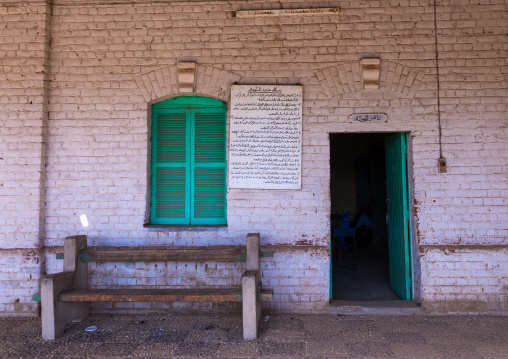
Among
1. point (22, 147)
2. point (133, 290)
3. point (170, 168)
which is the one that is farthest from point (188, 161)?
point (22, 147)

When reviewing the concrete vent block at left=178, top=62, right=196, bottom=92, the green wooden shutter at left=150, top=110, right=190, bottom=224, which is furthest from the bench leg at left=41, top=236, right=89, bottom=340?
the concrete vent block at left=178, top=62, right=196, bottom=92

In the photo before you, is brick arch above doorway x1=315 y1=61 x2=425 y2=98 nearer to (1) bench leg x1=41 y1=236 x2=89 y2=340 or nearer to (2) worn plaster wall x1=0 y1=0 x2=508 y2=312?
(2) worn plaster wall x1=0 y1=0 x2=508 y2=312

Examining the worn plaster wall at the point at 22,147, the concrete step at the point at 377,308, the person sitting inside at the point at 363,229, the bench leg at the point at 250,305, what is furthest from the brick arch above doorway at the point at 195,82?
the person sitting inside at the point at 363,229

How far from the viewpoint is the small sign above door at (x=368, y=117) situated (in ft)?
15.7

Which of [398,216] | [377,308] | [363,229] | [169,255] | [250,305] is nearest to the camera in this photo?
[250,305]

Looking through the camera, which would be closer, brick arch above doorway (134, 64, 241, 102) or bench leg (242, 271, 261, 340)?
bench leg (242, 271, 261, 340)

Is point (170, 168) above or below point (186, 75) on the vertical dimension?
below

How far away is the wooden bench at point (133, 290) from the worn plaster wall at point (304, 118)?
0.31m

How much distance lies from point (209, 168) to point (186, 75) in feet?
4.11

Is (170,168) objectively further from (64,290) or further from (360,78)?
(360,78)

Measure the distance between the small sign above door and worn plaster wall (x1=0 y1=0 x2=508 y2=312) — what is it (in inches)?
3.0

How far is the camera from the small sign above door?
478cm

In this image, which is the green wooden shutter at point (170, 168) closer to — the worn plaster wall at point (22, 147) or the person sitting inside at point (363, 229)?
the worn plaster wall at point (22, 147)

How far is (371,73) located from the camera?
15.6 ft
